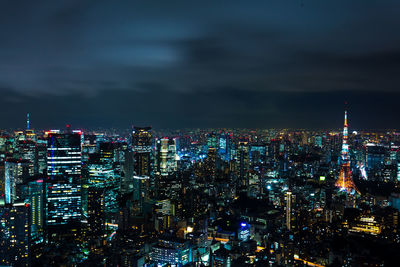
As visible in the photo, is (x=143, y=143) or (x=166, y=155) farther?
(x=143, y=143)

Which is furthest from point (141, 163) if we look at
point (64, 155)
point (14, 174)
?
point (14, 174)

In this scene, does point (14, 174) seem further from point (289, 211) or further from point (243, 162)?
point (243, 162)

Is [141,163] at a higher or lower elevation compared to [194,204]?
higher

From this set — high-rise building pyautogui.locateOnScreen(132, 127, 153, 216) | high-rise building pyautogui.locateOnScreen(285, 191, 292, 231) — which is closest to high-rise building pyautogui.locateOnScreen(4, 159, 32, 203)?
high-rise building pyautogui.locateOnScreen(132, 127, 153, 216)

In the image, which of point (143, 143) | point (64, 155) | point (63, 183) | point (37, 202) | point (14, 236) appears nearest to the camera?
point (14, 236)

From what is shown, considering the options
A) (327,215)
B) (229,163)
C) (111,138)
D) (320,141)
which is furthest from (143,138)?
(327,215)

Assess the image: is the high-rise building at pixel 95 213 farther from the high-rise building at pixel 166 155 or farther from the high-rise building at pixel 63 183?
the high-rise building at pixel 166 155

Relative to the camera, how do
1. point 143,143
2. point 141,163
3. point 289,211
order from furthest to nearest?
point 143,143, point 141,163, point 289,211

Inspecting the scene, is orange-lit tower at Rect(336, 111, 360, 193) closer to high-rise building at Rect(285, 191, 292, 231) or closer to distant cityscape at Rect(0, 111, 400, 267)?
distant cityscape at Rect(0, 111, 400, 267)
